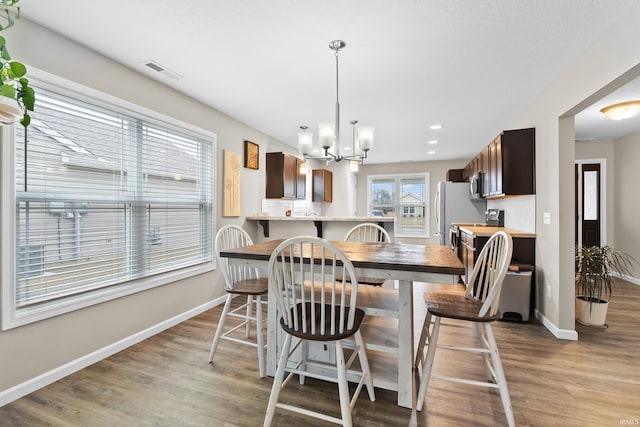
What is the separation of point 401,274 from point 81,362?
2.41m

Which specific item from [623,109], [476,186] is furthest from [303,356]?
[623,109]

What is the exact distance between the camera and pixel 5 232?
5.87 ft

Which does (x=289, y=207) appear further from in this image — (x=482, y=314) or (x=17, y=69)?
(x=17, y=69)

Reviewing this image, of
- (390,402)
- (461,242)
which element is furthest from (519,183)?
(390,402)

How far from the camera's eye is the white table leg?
1.71 meters

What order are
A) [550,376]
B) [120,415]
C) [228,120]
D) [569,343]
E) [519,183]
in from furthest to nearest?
1. [228,120]
2. [519,183]
3. [569,343]
4. [550,376]
5. [120,415]

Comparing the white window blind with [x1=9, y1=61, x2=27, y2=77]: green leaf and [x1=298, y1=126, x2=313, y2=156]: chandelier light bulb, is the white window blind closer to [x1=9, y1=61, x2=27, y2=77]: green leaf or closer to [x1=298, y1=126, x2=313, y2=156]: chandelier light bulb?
[x1=9, y1=61, x2=27, y2=77]: green leaf

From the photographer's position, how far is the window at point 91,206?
1.91m

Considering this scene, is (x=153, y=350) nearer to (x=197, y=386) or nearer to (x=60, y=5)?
(x=197, y=386)

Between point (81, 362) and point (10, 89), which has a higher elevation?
point (10, 89)

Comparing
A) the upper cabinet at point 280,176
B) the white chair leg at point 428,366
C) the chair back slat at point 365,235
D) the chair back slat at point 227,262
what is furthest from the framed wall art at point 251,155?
the white chair leg at point 428,366

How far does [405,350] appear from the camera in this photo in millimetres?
1715

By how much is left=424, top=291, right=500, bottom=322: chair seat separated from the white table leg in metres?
0.16

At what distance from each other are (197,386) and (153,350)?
2.50 ft
